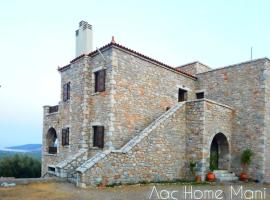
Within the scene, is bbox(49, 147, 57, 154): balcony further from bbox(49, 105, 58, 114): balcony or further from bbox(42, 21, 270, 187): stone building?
bbox(49, 105, 58, 114): balcony

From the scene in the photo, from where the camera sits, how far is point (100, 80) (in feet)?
49.8

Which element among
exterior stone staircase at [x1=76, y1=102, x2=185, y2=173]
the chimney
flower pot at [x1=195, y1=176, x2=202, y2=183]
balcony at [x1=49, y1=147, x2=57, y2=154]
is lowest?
flower pot at [x1=195, y1=176, x2=202, y2=183]

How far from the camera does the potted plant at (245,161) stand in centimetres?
1538

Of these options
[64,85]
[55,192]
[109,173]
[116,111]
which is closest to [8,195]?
[55,192]

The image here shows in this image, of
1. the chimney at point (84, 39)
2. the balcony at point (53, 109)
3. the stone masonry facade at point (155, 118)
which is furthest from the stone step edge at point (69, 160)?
the chimney at point (84, 39)

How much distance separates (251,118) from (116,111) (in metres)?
7.42

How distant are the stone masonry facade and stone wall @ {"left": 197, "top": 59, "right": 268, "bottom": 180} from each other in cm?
5

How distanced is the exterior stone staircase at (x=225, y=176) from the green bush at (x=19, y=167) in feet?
65.0

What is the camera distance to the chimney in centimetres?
1756

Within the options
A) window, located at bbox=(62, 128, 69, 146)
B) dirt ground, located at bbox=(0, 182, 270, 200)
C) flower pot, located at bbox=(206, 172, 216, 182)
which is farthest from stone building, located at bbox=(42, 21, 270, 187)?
dirt ground, located at bbox=(0, 182, 270, 200)

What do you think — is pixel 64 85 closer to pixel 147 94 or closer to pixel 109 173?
pixel 147 94

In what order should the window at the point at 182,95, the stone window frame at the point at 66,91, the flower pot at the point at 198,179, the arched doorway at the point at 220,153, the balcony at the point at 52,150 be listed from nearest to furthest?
the flower pot at the point at 198,179, the arched doorway at the point at 220,153, the stone window frame at the point at 66,91, the window at the point at 182,95, the balcony at the point at 52,150

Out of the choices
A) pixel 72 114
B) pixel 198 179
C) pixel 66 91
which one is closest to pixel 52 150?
pixel 66 91

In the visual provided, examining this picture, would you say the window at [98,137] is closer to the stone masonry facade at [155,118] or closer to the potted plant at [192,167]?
the stone masonry facade at [155,118]
